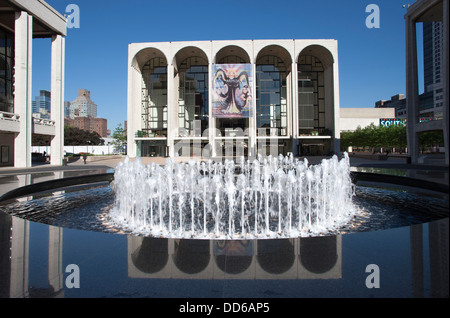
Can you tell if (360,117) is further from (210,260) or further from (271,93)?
(210,260)

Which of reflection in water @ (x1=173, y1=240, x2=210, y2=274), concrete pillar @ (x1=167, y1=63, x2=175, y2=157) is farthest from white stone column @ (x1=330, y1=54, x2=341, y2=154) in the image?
reflection in water @ (x1=173, y1=240, x2=210, y2=274)

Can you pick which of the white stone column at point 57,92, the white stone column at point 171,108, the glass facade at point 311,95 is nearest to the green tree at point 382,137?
the glass facade at point 311,95

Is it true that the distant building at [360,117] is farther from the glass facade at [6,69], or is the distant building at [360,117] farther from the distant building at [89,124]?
the distant building at [89,124]

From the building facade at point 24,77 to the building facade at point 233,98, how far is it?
892 centimetres

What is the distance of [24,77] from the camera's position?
21.5m

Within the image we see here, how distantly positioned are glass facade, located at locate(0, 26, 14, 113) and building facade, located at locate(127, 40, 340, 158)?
11.7 m

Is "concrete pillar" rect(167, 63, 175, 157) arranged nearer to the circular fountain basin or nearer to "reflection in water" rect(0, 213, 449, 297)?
the circular fountain basin

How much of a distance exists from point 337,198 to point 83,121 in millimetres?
156922

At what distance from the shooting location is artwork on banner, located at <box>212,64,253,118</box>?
105 feet

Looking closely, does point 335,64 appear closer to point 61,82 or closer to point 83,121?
point 61,82

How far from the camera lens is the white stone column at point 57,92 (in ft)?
84.0

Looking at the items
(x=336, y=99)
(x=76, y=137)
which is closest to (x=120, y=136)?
(x=76, y=137)

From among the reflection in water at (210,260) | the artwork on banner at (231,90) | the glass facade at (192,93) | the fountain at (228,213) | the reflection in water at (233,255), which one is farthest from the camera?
the glass facade at (192,93)

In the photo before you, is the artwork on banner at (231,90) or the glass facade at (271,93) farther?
the glass facade at (271,93)
